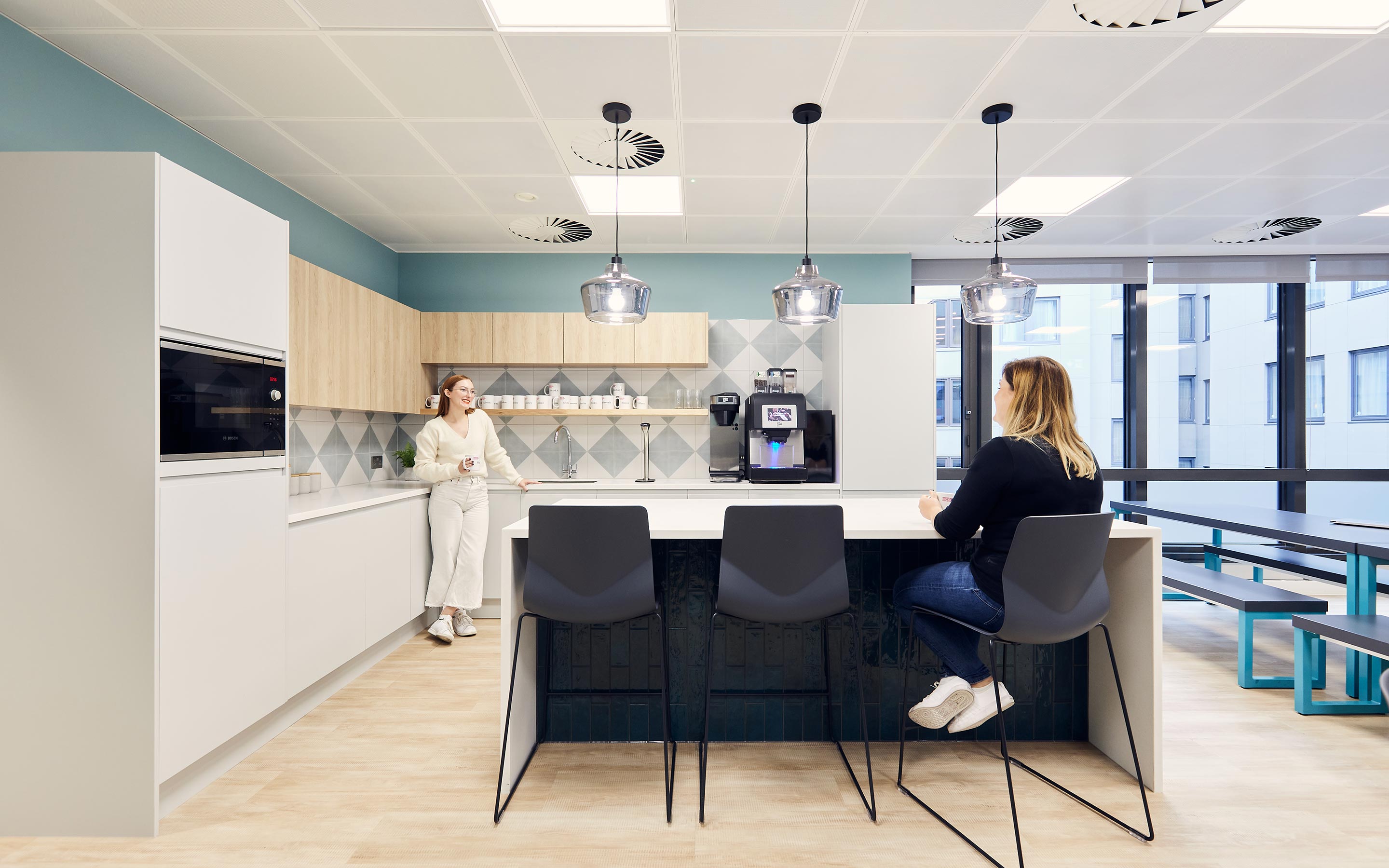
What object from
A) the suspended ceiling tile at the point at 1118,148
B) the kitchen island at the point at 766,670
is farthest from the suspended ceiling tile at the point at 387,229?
the suspended ceiling tile at the point at 1118,148

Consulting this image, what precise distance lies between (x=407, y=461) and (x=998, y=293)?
359cm

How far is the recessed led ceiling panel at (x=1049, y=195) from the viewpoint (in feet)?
11.4

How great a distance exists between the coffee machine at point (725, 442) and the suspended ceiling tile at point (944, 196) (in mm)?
1623

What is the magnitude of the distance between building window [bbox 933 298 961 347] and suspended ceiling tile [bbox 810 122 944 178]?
79.6 inches

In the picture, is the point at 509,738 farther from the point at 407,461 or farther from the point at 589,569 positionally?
the point at 407,461

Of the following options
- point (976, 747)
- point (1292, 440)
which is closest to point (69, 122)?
point (976, 747)

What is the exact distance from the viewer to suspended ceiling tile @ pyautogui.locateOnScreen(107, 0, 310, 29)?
6.57 ft

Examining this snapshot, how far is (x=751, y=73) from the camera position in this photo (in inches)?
93.6

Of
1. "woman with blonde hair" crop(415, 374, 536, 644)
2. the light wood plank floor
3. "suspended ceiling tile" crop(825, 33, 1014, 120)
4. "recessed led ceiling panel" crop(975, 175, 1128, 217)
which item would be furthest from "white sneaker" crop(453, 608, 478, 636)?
"recessed led ceiling panel" crop(975, 175, 1128, 217)

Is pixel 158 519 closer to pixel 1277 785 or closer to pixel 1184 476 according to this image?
pixel 1277 785

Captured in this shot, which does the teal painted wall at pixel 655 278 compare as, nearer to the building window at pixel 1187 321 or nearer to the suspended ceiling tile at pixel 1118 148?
the suspended ceiling tile at pixel 1118 148

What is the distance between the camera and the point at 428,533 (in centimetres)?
390

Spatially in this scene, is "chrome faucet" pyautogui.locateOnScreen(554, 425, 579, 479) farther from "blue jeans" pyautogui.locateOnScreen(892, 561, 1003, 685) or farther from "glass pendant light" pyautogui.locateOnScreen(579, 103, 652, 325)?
"blue jeans" pyautogui.locateOnScreen(892, 561, 1003, 685)

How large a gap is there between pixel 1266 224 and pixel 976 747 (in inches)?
161
